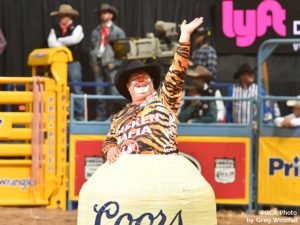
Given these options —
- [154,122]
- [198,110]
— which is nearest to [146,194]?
[154,122]

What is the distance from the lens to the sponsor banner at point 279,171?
10336 mm

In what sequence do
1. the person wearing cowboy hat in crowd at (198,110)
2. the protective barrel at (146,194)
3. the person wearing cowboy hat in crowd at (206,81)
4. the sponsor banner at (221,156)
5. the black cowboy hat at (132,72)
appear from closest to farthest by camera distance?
the protective barrel at (146,194)
the black cowboy hat at (132,72)
the sponsor banner at (221,156)
the person wearing cowboy hat in crowd at (198,110)
the person wearing cowboy hat in crowd at (206,81)

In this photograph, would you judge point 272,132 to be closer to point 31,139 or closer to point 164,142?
point 31,139

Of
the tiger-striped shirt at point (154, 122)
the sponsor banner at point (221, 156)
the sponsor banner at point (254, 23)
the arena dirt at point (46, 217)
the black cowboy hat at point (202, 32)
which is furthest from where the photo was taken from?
the sponsor banner at point (254, 23)

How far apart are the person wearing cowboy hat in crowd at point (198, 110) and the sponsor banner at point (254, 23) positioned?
91.1 inches

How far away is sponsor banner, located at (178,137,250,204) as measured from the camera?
10539 mm

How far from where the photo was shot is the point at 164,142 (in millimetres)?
6289

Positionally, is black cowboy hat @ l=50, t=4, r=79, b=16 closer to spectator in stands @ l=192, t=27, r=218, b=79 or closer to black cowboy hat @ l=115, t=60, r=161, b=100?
spectator in stands @ l=192, t=27, r=218, b=79

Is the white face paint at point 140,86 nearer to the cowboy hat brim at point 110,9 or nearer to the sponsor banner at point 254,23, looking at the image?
the cowboy hat brim at point 110,9

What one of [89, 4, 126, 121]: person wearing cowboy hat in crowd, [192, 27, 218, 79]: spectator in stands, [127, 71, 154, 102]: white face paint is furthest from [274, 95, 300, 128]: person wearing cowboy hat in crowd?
[127, 71, 154, 102]: white face paint

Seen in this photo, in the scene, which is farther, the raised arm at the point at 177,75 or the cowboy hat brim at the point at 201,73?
the cowboy hat brim at the point at 201,73

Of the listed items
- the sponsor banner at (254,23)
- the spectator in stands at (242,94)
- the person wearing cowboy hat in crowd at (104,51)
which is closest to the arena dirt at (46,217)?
the spectator in stands at (242,94)

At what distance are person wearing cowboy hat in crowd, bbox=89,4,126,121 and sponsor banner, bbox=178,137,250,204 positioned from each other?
6.96 feet

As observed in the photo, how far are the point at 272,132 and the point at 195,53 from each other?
236 centimetres
